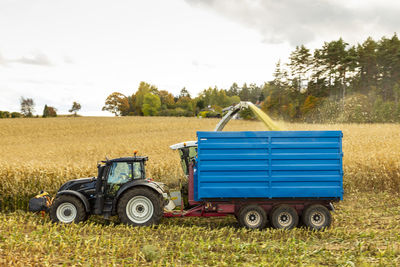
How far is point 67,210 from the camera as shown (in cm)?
777

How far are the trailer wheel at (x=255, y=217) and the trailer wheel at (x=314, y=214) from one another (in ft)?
2.93

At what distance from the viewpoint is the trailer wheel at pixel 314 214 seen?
7434mm

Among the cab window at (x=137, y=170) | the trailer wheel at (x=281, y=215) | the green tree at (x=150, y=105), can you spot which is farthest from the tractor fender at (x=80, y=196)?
the green tree at (x=150, y=105)

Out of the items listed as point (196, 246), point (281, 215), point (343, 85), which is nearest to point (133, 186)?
point (196, 246)

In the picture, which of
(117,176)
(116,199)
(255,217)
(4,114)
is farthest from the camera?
(4,114)

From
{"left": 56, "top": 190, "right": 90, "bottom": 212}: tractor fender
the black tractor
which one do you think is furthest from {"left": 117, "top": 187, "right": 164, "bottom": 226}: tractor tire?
A: {"left": 56, "top": 190, "right": 90, "bottom": 212}: tractor fender

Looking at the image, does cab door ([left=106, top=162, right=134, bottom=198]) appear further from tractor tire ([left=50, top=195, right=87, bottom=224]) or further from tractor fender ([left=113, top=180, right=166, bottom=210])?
tractor tire ([left=50, top=195, right=87, bottom=224])

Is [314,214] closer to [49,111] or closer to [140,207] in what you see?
[140,207]

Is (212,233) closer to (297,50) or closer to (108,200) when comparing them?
(108,200)

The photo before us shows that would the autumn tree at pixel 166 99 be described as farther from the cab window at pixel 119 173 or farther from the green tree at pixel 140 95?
the cab window at pixel 119 173

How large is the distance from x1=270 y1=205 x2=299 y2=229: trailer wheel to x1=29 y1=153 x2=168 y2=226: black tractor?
2422mm

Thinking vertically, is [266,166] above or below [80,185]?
above

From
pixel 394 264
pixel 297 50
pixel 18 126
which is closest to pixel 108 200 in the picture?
pixel 394 264

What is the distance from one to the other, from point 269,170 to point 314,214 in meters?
1.43
